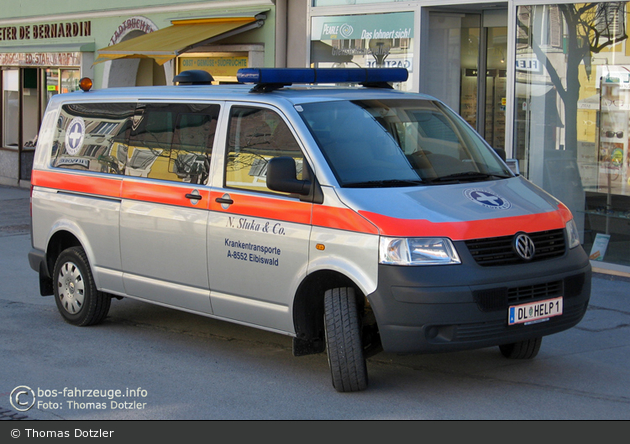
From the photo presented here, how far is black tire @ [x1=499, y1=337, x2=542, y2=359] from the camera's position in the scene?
20.3 ft

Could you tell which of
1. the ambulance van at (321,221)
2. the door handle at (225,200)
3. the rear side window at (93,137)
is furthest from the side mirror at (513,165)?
the rear side window at (93,137)

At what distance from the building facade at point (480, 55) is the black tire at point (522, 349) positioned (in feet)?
13.5

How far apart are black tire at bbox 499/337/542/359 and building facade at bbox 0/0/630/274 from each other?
4.12 m

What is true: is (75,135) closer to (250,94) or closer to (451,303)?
(250,94)

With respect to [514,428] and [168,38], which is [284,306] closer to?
[514,428]

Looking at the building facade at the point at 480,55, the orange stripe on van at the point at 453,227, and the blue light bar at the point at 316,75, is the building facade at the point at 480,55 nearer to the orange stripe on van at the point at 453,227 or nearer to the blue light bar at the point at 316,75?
the blue light bar at the point at 316,75

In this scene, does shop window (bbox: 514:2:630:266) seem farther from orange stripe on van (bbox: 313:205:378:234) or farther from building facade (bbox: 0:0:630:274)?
orange stripe on van (bbox: 313:205:378:234)

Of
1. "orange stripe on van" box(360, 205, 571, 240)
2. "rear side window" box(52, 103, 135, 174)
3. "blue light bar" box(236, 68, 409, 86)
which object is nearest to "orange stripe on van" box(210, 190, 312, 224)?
"orange stripe on van" box(360, 205, 571, 240)

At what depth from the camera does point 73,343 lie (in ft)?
22.3

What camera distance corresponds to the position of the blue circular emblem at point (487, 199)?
537cm

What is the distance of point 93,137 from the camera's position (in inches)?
287

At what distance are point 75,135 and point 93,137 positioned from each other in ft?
0.95

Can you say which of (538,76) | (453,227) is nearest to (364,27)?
(538,76)

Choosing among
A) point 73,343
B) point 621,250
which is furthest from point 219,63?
→ point 73,343
